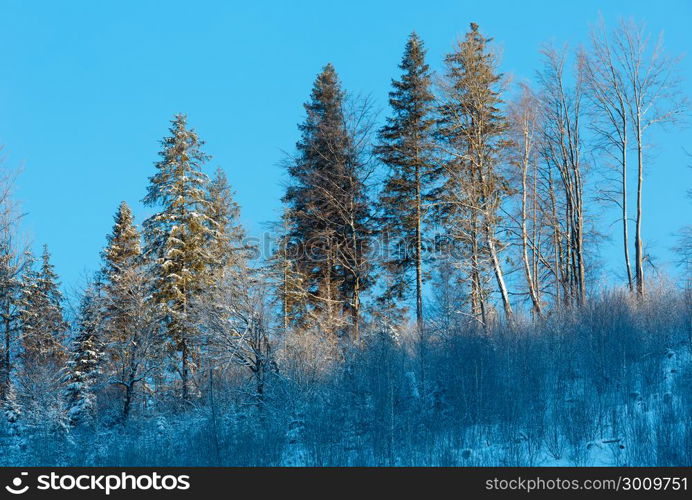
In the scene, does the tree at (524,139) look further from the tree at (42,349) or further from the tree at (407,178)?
the tree at (42,349)

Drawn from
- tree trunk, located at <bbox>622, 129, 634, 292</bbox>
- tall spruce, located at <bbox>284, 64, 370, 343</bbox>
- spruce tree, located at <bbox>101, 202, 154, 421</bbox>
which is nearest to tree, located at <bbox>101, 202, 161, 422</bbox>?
spruce tree, located at <bbox>101, 202, 154, 421</bbox>

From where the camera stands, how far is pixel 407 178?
104 feet

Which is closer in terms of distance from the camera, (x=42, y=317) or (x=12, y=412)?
(x=12, y=412)

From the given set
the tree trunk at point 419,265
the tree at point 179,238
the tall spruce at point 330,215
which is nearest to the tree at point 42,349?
the tree at point 179,238

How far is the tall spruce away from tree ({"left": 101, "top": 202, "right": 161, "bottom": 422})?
7.14 meters

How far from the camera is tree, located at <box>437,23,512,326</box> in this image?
27016 millimetres

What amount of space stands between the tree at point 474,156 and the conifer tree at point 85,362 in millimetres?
17606

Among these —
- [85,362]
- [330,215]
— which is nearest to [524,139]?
[330,215]

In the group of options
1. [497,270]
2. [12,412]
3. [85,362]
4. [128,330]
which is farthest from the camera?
[85,362]

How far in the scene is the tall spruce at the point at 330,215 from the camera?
103 feet

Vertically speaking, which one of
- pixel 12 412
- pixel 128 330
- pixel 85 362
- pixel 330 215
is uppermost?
pixel 330 215

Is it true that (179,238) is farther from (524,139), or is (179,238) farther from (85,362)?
(524,139)

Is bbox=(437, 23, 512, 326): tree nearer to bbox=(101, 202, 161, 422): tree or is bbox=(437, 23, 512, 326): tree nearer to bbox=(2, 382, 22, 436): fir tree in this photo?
bbox=(101, 202, 161, 422): tree

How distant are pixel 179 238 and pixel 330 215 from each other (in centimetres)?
736
